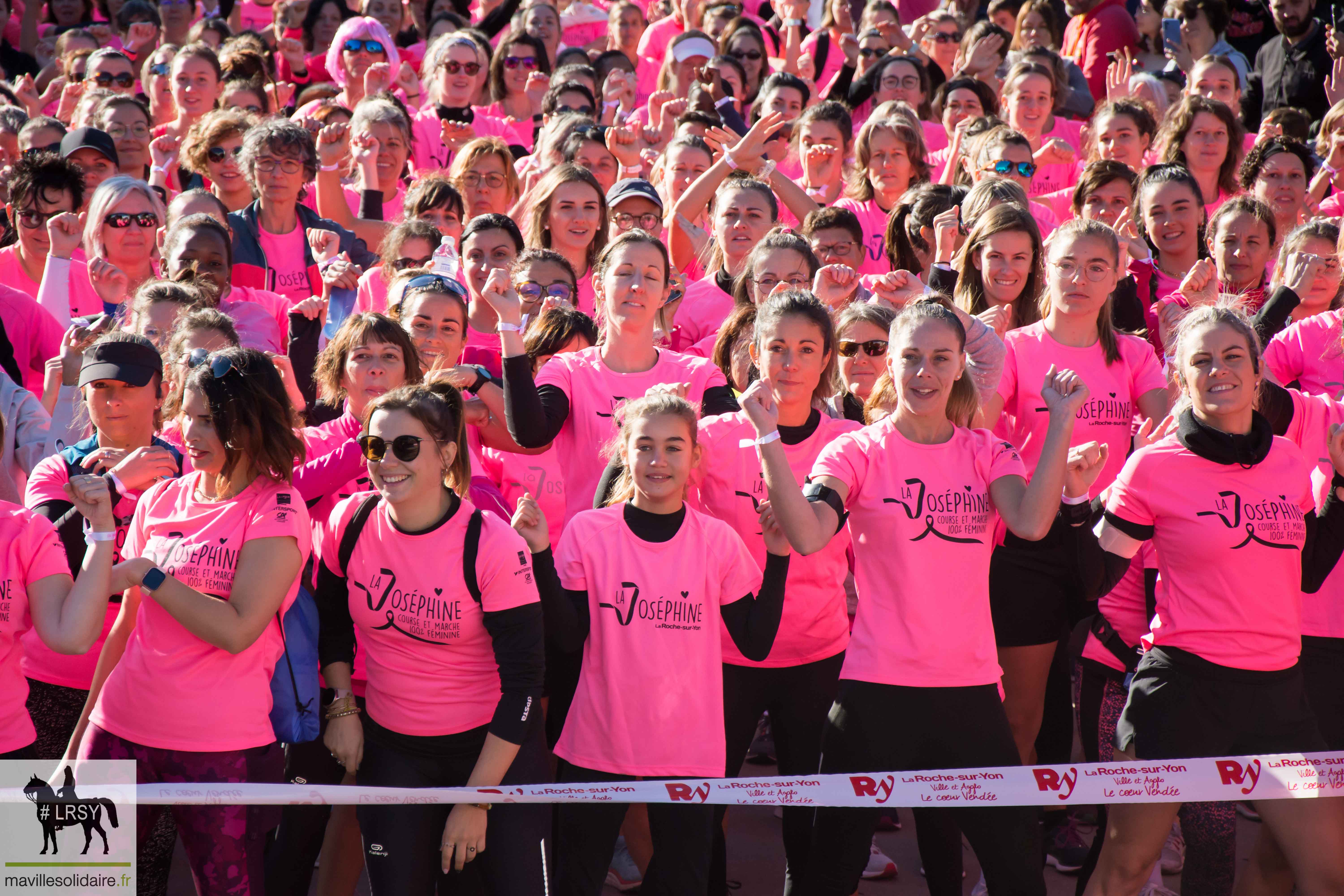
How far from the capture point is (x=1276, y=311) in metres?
5.26

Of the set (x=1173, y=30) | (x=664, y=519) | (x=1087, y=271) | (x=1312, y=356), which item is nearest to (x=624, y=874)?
(x=664, y=519)

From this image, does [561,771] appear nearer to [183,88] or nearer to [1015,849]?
[1015,849]

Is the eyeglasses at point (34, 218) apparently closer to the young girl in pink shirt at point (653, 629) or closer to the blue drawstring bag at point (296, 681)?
the blue drawstring bag at point (296, 681)

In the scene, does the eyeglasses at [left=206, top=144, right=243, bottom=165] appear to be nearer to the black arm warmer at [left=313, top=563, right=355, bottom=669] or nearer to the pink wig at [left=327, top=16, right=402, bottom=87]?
the pink wig at [left=327, top=16, right=402, bottom=87]

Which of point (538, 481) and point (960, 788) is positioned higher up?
point (538, 481)

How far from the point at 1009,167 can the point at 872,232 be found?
80 centimetres

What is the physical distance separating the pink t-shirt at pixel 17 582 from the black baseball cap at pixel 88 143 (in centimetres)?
400

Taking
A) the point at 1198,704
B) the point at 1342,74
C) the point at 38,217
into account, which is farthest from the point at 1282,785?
the point at 1342,74

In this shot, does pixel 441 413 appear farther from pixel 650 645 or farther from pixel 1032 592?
pixel 1032 592

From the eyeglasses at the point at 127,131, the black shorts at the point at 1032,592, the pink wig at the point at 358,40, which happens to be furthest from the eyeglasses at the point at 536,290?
the pink wig at the point at 358,40

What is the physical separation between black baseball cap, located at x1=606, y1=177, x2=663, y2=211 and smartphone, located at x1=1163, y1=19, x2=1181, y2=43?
5965mm

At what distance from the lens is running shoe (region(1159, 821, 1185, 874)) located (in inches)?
191

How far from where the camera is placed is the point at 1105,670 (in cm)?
454

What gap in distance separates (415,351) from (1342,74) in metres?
7.52
